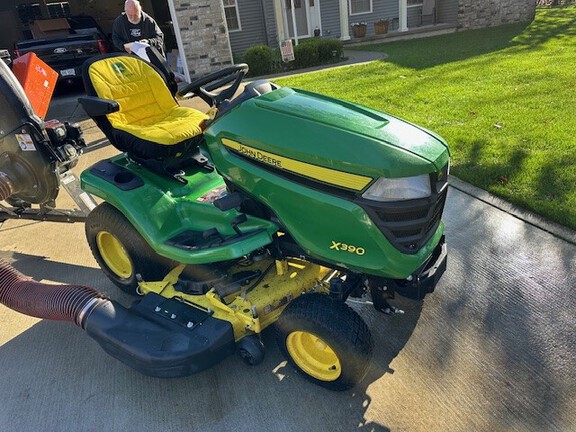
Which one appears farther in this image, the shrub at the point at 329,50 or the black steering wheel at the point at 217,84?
the shrub at the point at 329,50

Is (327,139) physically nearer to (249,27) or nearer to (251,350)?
(251,350)

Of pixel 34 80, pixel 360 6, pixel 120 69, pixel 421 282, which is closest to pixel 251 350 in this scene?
pixel 421 282

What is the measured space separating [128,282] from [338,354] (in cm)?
160

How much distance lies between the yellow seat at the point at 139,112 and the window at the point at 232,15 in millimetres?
11556

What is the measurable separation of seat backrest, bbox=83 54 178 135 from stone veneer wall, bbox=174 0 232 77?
24.3 feet

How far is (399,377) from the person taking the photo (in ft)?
7.19

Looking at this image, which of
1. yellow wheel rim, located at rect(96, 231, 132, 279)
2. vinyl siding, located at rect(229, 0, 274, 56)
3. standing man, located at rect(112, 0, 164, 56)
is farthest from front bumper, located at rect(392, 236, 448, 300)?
vinyl siding, located at rect(229, 0, 274, 56)

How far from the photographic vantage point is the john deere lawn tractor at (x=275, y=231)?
1.88 metres

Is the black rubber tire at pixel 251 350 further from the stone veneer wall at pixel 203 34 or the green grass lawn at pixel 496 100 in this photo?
the stone veneer wall at pixel 203 34

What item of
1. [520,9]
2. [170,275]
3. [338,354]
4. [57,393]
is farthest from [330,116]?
[520,9]

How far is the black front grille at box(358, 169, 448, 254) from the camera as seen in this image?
183cm

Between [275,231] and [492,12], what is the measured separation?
1495cm

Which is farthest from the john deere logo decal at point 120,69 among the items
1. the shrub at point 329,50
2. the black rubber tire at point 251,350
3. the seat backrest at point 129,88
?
the shrub at point 329,50

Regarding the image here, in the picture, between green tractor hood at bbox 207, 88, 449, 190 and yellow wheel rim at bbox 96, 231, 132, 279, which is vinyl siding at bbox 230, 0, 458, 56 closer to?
yellow wheel rim at bbox 96, 231, 132, 279
